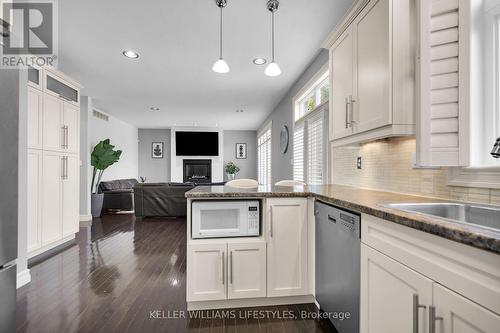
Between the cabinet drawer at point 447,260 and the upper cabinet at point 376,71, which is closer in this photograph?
the cabinet drawer at point 447,260

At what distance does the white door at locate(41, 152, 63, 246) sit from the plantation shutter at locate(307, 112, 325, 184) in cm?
343

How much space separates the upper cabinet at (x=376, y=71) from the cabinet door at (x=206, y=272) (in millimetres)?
1322

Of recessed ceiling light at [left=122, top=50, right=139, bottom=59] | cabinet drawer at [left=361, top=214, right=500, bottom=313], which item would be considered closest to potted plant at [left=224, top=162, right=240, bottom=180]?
recessed ceiling light at [left=122, top=50, right=139, bottom=59]

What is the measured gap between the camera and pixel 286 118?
5.18 m

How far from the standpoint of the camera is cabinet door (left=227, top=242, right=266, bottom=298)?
1876 mm

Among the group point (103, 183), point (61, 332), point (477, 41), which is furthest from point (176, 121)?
point (477, 41)

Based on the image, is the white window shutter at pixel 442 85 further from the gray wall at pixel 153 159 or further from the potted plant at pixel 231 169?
the gray wall at pixel 153 159

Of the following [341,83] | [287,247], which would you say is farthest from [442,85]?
[287,247]

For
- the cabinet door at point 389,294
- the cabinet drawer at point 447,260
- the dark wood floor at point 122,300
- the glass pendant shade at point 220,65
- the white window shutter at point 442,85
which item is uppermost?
the glass pendant shade at point 220,65

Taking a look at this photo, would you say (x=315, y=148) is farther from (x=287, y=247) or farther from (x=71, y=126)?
(x=71, y=126)

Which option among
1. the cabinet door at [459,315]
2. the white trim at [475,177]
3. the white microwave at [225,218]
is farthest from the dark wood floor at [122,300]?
the white trim at [475,177]

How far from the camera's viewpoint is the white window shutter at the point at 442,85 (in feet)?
4.29

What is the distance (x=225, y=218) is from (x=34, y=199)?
2.53 metres

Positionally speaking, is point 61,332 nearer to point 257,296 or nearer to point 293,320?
point 257,296
